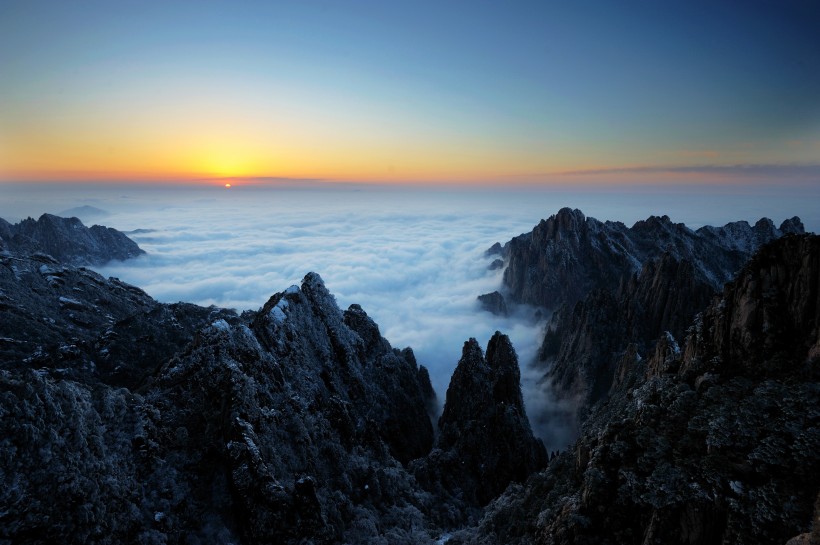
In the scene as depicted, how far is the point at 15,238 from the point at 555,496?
183685 mm

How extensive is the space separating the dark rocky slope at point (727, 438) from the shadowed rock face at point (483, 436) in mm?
29244

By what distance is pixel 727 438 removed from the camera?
19891mm

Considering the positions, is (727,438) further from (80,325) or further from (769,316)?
(80,325)

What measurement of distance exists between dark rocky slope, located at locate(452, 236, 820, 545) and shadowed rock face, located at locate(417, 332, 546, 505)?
29.2 meters

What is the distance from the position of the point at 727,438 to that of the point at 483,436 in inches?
1791

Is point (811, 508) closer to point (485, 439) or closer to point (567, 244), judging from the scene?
point (485, 439)

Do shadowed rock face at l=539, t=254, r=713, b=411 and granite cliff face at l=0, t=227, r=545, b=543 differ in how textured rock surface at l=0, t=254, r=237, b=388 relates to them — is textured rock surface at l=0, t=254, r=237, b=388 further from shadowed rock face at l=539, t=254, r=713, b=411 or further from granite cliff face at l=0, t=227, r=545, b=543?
shadowed rock face at l=539, t=254, r=713, b=411

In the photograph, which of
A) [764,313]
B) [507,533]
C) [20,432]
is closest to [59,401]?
[20,432]

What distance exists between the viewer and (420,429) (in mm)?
70562

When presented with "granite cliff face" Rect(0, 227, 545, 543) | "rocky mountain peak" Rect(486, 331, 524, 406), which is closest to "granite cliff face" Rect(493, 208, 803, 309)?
"rocky mountain peak" Rect(486, 331, 524, 406)

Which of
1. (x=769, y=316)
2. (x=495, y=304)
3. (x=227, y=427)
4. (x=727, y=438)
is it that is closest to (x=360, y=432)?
(x=227, y=427)

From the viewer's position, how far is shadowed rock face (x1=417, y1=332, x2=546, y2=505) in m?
57.5

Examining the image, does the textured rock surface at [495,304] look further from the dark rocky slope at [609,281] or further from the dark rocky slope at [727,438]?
the dark rocky slope at [727,438]

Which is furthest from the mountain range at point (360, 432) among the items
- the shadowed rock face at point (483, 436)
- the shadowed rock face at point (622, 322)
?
the shadowed rock face at point (622, 322)
